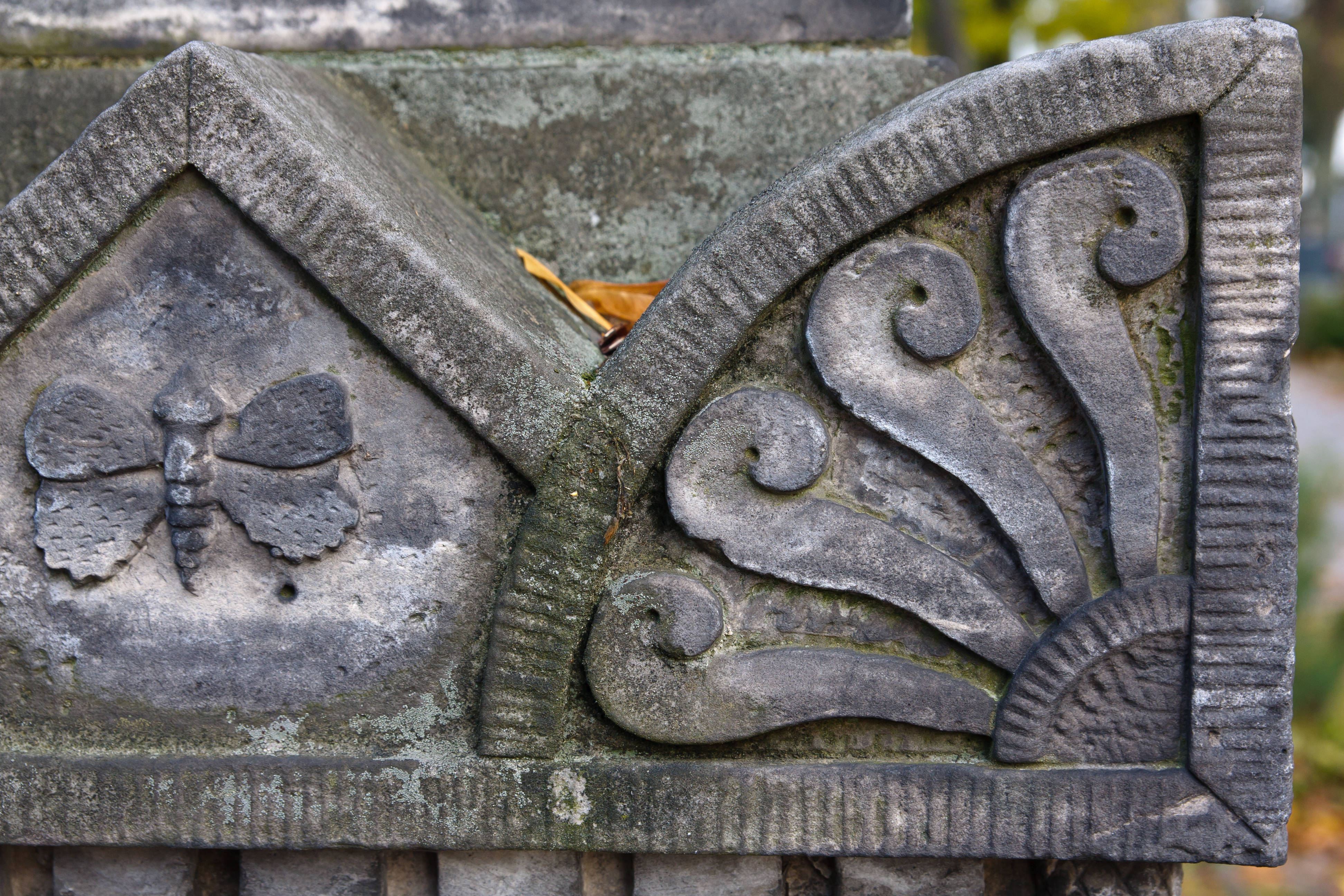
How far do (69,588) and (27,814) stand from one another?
342mm

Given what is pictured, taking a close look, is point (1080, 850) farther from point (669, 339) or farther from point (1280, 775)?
point (669, 339)

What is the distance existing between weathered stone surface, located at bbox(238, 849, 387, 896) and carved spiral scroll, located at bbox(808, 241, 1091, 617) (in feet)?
3.38

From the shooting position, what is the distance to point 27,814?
1.43 m

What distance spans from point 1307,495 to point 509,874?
5005 millimetres

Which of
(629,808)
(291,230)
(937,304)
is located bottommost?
(629,808)

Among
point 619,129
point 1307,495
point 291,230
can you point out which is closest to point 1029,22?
point 1307,495

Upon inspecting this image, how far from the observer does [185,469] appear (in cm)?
138

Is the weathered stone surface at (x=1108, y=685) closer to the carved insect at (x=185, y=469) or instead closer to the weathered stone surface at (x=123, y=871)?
the carved insect at (x=185, y=469)

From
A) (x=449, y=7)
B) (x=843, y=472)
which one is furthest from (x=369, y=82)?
(x=843, y=472)

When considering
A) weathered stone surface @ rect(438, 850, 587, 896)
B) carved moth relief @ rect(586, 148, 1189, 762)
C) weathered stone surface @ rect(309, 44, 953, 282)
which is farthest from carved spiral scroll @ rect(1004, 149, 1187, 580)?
weathered stone surface @ rect(438, 850, 587, 896)

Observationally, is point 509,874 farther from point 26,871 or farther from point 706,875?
point 26,871

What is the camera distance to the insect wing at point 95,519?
55.2 inches

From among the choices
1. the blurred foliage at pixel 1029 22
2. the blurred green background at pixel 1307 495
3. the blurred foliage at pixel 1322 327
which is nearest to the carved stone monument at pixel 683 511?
the blurred green background at pixel 1307 495

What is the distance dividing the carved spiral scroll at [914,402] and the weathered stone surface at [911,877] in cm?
50
